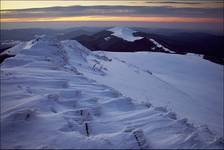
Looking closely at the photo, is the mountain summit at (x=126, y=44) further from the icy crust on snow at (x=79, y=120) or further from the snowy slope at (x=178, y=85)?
the icy crust on snow at (x=79, y=120)

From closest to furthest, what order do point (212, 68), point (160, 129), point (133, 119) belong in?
point (160, 129)
point (133, 119)
point (212, 68)

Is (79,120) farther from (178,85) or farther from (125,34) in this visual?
(125,34)

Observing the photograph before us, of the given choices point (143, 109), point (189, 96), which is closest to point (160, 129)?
point (143, 109)

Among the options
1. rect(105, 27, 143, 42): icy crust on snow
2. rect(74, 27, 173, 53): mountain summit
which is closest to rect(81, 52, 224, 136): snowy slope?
rect(74, 27, 173, 53): mountain summit

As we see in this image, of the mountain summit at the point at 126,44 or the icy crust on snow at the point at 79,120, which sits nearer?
the icy crust on snow at the point at 79,120

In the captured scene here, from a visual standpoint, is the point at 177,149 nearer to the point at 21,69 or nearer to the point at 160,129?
the point at 160,129

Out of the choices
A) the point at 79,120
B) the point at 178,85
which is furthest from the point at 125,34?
the point at 79,120

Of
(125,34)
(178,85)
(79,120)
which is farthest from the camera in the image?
(125,34)

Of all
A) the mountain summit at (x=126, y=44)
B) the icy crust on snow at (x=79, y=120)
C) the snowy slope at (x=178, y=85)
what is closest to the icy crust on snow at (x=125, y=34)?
the mountain summit at (x=126, y=44)
